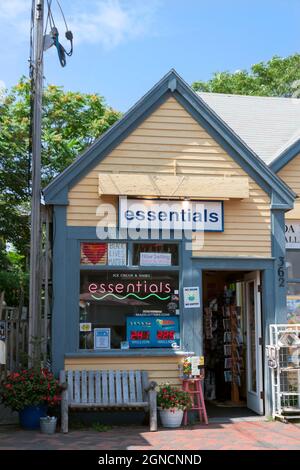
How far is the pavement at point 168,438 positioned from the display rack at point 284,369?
1.16ft

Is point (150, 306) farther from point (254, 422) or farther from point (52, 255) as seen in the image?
point (254, 422)

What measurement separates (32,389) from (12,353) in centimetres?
157

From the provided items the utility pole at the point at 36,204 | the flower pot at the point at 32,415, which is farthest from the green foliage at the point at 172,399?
the utility pole at the point at 36,204

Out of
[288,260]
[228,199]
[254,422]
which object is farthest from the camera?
[288,260]

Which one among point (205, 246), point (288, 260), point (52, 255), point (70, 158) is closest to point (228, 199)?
point (205, 246)

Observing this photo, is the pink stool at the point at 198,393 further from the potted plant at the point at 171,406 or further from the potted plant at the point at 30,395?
the potted plant at the point at 30,395

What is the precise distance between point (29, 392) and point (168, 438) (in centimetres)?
216

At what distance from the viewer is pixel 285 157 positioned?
1159cm

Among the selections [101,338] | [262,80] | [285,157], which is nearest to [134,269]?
[101,338]

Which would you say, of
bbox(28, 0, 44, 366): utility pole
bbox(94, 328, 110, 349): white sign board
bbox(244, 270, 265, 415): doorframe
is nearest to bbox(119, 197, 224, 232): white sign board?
bbox(244, 270, 265, 415): doorframe

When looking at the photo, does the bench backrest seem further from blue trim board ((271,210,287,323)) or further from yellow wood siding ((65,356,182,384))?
blue trim board ((271,210,287,323))

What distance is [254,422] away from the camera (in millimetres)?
9625

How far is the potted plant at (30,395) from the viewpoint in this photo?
8.84 m
